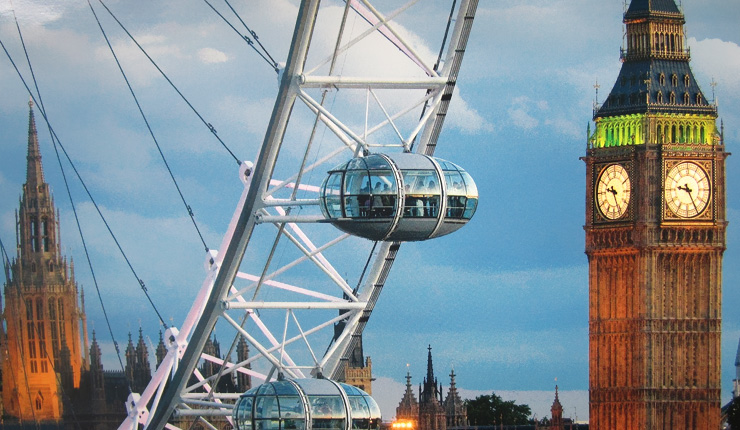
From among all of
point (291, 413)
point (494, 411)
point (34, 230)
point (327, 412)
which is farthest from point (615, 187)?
point (291, 413)

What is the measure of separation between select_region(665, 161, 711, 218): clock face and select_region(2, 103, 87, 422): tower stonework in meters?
48.3

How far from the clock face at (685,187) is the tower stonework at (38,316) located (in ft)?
158

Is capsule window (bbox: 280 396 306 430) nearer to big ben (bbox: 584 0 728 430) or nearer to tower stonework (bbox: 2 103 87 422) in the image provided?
tower stonework (bbox: 2 103 87 422)

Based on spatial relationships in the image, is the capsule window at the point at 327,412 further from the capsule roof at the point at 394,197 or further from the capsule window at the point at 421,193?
the capsule window at the point at 421,193

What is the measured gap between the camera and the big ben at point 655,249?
144m

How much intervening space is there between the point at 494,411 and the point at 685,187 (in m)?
40.7

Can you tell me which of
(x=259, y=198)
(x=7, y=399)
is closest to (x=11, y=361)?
(x=7, y=399)

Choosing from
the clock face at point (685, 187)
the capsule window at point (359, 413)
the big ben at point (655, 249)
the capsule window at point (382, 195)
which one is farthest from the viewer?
the big ben at point (655, 249)

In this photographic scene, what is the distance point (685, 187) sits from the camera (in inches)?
5655

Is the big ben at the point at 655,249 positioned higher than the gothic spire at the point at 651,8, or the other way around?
the gothic spire at the point at 651,8

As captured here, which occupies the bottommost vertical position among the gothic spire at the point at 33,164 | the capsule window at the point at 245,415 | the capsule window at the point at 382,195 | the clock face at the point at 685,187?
the capsule window at the point at 245,415

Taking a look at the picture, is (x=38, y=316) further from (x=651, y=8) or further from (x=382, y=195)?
(x=651, y=8)

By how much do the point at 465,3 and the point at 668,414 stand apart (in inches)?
3443

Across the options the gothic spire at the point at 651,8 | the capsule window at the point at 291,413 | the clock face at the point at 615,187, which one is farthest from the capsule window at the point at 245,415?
the gothic spire at the point at 651,8
